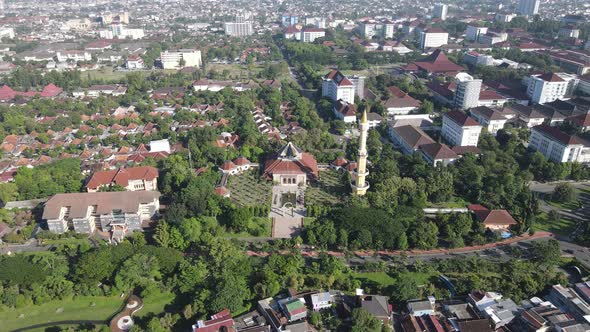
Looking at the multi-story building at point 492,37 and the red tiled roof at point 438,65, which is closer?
the red tiled roof at point 438,65

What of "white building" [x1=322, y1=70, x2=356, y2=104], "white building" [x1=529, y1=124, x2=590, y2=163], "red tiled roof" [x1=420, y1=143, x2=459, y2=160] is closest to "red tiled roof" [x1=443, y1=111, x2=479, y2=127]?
"red tiled roof" [x1=420, y1=143, x2=459, y2=160]

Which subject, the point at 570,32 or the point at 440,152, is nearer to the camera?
the point at 440,152

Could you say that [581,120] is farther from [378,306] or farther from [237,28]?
[237,28]

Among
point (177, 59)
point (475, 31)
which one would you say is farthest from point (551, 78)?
point (177, 59)

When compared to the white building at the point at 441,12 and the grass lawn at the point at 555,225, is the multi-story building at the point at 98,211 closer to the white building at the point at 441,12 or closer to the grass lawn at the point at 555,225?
the grass lawn at the point at 555,225

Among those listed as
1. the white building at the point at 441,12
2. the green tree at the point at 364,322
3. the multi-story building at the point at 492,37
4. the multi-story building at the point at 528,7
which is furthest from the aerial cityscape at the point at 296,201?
the multi-story building at the point at 528,7

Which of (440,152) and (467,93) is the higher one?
(467,93)
